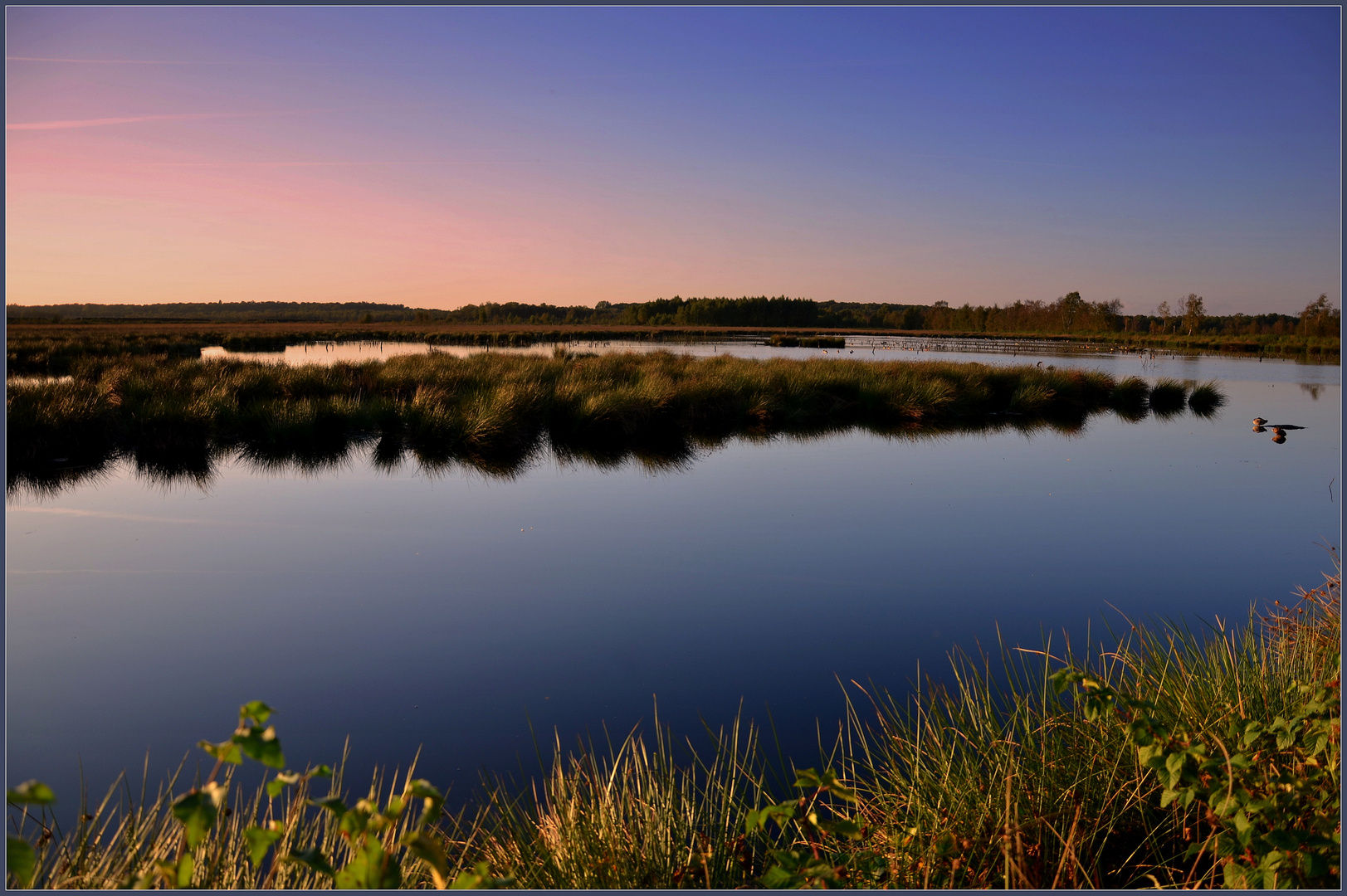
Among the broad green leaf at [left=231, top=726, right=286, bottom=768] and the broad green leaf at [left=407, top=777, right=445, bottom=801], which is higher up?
the broad green leaf at [left=231, top=726, right=286, bottom=768]

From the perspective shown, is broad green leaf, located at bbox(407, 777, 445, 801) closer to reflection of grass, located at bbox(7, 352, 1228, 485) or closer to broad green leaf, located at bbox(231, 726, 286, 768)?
broad green leaf, located at bbox(231, 726, 286, 768)

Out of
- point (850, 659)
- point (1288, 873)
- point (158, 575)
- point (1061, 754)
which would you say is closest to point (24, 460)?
point (158, 575)

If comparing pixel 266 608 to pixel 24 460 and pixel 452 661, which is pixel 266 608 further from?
pixel 24 460

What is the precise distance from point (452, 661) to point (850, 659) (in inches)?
101

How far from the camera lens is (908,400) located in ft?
58.3

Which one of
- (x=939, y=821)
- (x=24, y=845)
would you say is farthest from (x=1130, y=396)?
(x=24, y=845)

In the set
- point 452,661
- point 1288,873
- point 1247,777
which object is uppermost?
point 1247,777

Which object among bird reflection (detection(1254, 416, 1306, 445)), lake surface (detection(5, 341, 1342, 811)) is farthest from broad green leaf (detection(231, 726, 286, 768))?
bird reflection (detection(1254, 416, 1306, 445))

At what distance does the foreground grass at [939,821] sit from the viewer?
2.12m

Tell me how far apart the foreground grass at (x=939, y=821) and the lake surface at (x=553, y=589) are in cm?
77

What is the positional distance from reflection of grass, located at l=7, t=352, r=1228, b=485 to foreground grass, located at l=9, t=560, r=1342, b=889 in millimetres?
8442

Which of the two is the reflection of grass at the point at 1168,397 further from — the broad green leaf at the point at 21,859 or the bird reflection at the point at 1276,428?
the broad green leaf at the point at 21,859

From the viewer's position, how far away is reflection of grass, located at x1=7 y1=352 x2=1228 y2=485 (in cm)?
1145

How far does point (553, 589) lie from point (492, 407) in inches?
281
